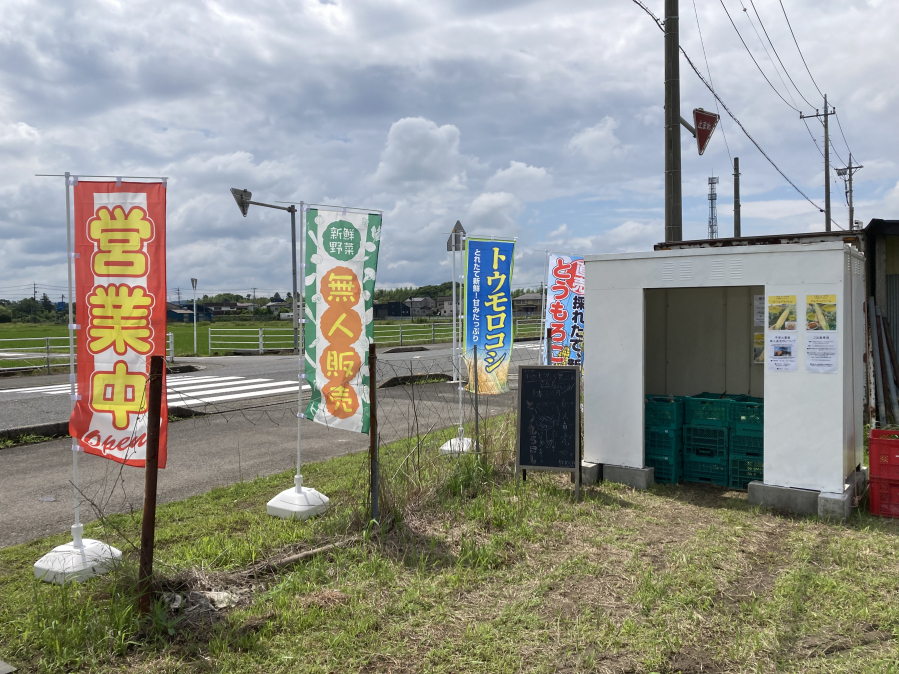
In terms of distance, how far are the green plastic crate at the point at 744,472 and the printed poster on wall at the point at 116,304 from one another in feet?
17.6

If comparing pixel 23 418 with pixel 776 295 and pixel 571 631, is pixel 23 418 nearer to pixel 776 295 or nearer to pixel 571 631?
pixel 571 631

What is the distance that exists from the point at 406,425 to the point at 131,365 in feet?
21.3

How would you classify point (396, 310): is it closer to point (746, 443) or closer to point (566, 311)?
point (566, 311)

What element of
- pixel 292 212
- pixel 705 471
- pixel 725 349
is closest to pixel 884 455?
pixel 705 471

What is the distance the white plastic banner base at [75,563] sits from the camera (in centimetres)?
422

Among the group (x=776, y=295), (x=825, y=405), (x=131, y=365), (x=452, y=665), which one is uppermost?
(x=776, y=295)

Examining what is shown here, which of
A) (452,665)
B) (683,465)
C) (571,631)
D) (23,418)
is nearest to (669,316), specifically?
(683,465)

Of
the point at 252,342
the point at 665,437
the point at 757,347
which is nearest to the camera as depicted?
the point at 665,437

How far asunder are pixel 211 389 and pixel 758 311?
36.8 feet

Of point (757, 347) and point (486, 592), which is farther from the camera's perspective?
point (757, 347)

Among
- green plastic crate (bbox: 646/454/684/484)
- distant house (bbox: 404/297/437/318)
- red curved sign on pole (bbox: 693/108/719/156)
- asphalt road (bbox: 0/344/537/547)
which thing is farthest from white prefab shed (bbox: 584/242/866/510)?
distant house (bbox: 404/297/437/318)

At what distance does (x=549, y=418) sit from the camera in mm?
6539

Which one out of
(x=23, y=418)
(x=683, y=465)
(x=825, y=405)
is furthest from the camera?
(x=23, y=418)

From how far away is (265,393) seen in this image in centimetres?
1373
